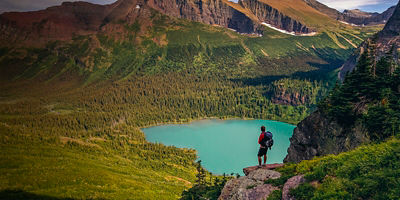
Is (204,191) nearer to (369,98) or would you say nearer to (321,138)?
(321,138)

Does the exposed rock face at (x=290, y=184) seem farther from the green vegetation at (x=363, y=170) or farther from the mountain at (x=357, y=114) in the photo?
the mountain at (x=357, y=114)

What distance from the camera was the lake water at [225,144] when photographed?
415 feet

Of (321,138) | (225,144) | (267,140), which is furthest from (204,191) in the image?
(225,144)

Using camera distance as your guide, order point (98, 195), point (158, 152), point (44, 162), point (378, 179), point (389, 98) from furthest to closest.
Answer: point (158, 152) → point (44, 162) → point (98, 195) → point (389, 98) → point (378, 179)

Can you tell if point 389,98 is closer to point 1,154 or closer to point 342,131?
point 342,131

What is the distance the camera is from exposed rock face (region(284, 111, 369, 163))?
115 ft

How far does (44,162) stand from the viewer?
6675 centimetres

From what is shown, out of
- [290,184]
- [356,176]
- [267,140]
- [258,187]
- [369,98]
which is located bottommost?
[258,187]

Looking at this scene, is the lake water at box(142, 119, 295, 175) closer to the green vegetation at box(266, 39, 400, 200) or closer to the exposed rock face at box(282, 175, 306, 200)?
the green vegetation at box(266, 39, 400, 200)

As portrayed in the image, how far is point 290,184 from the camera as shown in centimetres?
1633

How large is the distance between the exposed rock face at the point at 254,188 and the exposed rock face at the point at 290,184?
0.93 meters

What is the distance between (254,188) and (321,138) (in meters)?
32.8

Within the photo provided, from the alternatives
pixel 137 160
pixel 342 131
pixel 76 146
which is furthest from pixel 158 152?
pixel 342 131

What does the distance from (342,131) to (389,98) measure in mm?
9423
